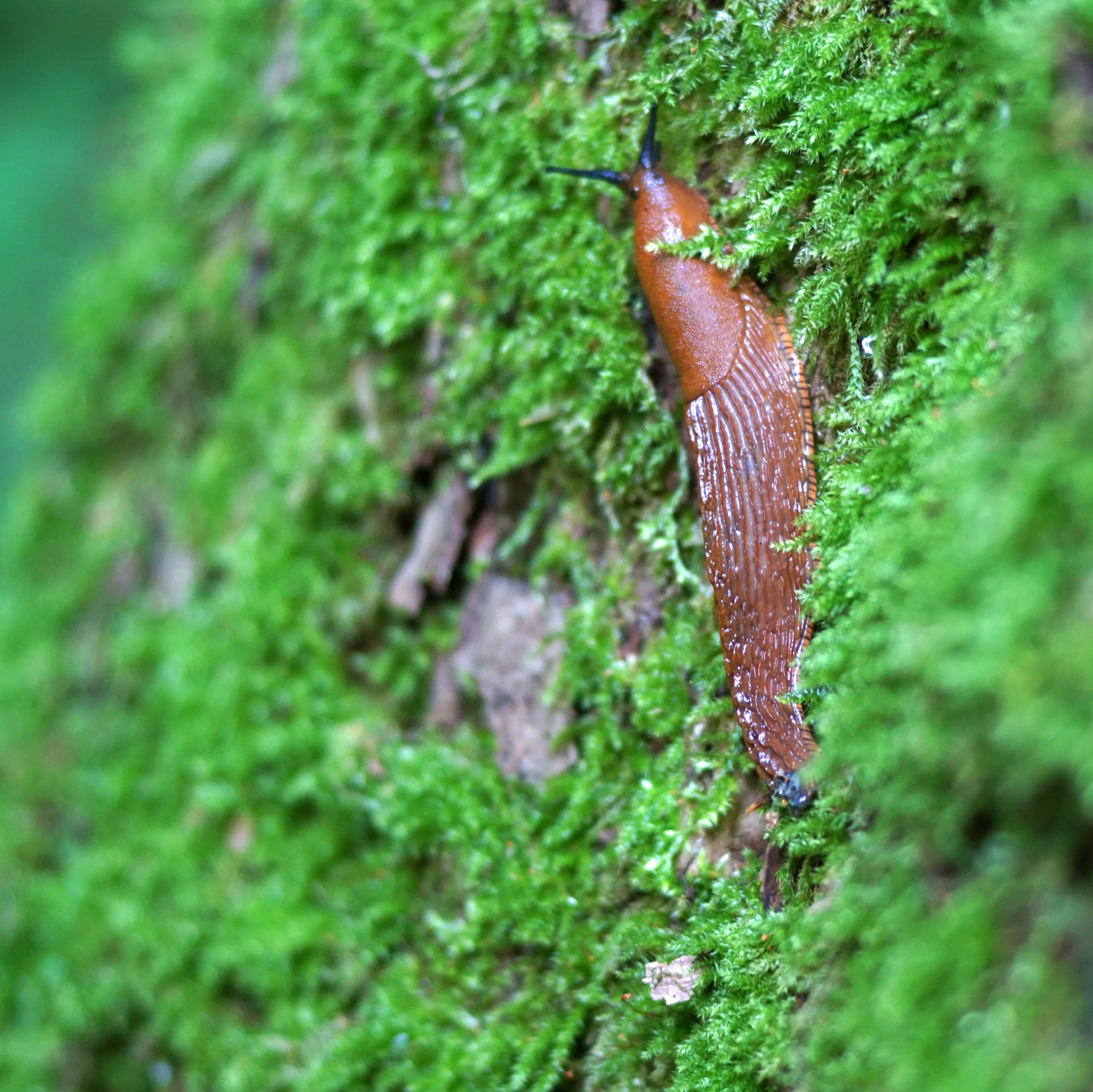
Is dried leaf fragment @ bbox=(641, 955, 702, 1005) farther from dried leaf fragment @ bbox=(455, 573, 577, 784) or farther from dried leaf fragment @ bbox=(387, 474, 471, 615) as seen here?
dried leaf fragment @ bbox=(387, 474, 471, 615)

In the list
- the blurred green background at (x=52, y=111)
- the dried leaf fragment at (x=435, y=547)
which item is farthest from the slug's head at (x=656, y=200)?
the blurred green background at (x=52, y=111)

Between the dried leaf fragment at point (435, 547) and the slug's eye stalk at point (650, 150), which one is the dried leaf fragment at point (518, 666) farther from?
the slug's eye stalk at point (650, 150)

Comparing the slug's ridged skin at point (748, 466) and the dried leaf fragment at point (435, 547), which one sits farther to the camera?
the dried leaf fragment at point (435, 547)

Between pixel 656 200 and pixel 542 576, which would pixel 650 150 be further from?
pixel 542 576

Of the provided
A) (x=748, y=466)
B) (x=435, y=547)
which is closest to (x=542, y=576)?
(x=435, y=547)

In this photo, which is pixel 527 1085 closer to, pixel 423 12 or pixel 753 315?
pixel 753 315

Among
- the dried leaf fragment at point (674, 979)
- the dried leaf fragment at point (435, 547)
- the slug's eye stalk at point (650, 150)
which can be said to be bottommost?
the dried leaf fragment at point (674, 979)

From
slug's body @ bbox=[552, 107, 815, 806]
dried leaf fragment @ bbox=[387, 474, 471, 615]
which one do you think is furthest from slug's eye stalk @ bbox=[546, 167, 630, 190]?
dried leaf fragment @ bbox=[387, 474, 471, 615]
